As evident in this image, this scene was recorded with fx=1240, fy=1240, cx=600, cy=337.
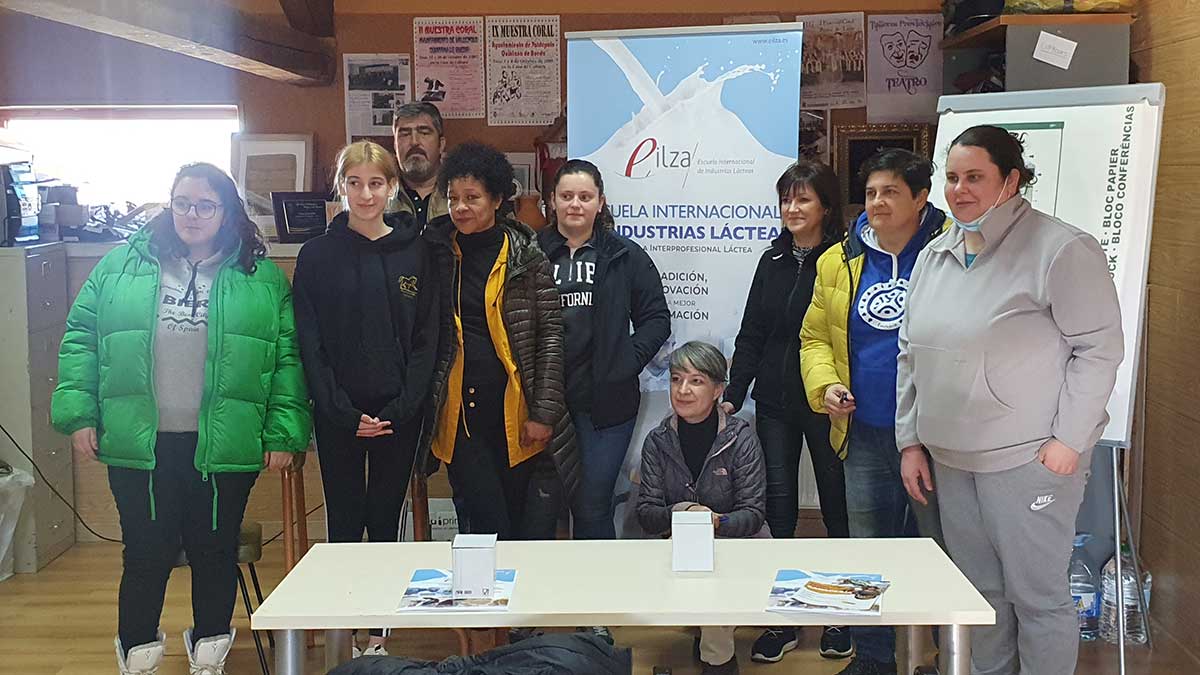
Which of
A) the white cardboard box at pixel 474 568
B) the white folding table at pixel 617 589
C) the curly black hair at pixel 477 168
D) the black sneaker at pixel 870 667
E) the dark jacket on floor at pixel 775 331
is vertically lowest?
the black sneaker at pixel 870 667

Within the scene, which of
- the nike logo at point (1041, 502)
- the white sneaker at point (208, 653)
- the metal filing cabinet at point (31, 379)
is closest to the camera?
the nike logo at point (1041, 502)

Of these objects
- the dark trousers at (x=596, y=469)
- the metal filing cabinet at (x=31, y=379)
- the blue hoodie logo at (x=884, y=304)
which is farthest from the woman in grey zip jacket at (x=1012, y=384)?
the metal filing cabinet at (x=31, y=379)

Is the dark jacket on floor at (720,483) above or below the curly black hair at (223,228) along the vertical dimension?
below

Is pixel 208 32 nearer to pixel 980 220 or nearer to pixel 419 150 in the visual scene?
pixel 419 150

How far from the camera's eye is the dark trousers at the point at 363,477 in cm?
311

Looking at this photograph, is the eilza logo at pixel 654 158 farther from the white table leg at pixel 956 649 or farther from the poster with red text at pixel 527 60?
the white table leg at pixel 956 649

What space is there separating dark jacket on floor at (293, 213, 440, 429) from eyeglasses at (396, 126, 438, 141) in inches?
24.6

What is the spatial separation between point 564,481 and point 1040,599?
121 cm

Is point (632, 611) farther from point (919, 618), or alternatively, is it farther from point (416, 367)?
point (416, 367)

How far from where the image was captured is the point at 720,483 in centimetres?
324

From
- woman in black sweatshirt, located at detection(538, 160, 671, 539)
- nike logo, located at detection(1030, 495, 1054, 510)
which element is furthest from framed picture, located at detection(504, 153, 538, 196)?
nike logo, located at detection(1030, 495, 1054, 510)

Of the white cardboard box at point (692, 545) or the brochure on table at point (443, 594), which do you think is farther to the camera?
the white cardboard box at point (692, 545)

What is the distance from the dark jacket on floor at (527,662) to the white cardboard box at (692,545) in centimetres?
54

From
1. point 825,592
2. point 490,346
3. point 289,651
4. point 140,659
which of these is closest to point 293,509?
point 140,659
